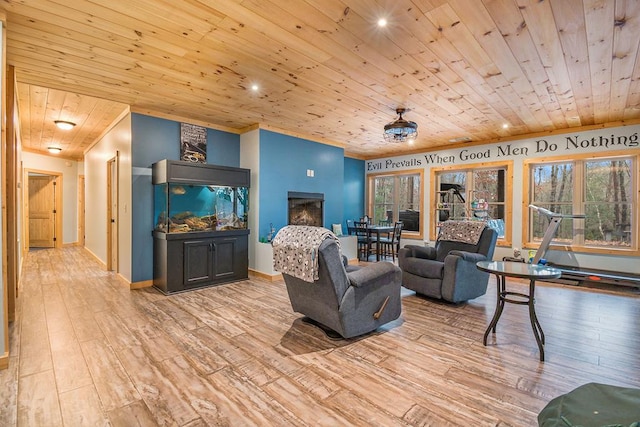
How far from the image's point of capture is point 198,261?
4574 mm

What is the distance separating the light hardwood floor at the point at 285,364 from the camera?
1.89m

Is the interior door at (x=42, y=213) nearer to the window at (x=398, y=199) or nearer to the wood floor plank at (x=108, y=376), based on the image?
the wood floor plank at (x=108, y=376)

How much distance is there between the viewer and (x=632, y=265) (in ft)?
16.2

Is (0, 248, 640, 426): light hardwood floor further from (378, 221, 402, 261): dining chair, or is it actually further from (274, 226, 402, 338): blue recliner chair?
(378, 221, 402, 261): dining chair

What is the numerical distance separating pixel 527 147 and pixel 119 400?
271 inches

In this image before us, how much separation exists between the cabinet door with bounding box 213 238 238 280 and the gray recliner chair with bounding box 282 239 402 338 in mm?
1977

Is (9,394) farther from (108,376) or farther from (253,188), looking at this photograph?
(253,188)

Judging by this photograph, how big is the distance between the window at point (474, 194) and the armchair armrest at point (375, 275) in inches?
149

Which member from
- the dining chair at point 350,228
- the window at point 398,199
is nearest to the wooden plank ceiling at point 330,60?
the window at point 398,199

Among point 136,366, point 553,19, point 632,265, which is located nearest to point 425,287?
point 553,19

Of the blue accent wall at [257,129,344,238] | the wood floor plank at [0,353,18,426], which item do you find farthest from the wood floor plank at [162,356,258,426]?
the blue accent wall at [257,129,344,238]

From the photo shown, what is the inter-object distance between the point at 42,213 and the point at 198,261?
7254mm

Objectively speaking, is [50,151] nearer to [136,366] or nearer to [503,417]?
[136,366]

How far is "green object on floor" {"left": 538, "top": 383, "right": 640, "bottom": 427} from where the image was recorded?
0.91 m
